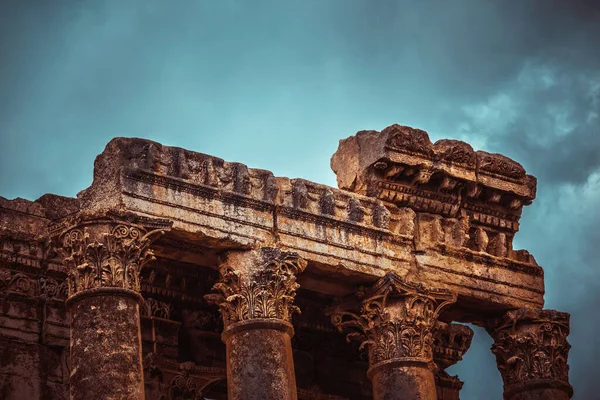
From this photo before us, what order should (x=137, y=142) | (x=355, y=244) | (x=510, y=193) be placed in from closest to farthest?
(x=137, y=142)
(x=355, y=244)
(x=510, y=193)

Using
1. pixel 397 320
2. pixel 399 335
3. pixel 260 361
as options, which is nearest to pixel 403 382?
pixel 399 335

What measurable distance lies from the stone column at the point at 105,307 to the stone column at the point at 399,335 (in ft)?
14.2

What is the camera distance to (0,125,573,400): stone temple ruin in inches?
889

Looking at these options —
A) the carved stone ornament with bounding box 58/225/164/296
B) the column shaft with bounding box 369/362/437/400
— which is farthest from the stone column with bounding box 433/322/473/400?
the carved stone ornament with bounding box 58/225/164/296

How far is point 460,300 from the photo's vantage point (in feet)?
86.6

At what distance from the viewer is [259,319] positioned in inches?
919

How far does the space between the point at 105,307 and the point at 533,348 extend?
826 cm

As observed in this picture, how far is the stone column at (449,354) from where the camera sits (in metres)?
30.5

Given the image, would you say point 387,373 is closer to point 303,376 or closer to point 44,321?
point 303,376

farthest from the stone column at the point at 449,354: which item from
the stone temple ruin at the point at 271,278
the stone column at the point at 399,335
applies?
the stone column at the point at 399,335

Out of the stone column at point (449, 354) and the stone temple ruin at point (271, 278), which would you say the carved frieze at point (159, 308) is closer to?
the stone temple ruin at point (271, 278)

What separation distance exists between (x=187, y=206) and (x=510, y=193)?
6.77 meters

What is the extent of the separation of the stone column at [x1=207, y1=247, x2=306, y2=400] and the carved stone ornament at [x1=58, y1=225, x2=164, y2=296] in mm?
1745

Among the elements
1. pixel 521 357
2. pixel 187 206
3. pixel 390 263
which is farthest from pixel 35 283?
pixel 521 357
